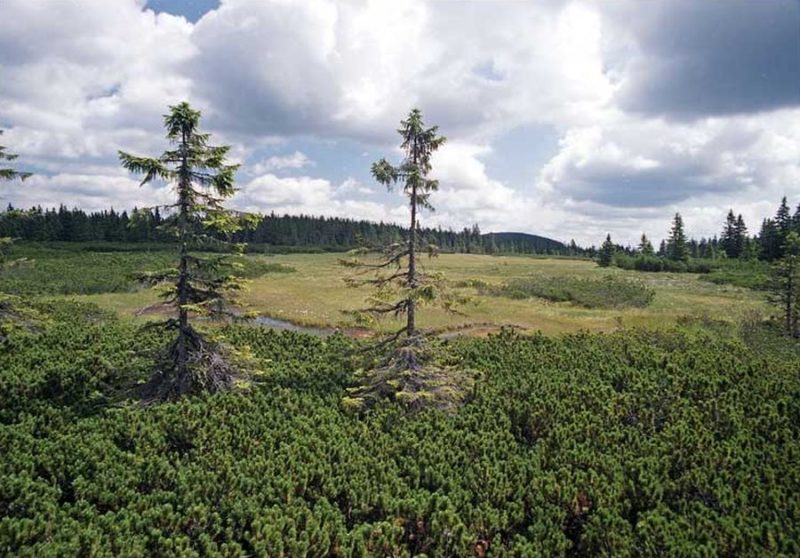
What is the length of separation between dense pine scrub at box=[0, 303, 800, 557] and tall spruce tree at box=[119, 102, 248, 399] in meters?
1.27

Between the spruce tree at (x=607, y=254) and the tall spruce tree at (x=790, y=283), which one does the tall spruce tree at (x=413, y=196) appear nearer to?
the tall spruce tree at (x=790, y=283)

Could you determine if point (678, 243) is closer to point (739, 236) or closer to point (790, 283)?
point (739, 236)

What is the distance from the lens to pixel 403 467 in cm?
1248

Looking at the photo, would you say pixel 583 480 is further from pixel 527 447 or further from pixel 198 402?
pixel 198 402

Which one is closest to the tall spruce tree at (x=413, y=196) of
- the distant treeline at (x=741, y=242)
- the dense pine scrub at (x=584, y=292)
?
the dense pine scrub at (x=584, y=292)

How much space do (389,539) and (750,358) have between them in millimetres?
19586

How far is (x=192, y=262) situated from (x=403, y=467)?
9.30 m

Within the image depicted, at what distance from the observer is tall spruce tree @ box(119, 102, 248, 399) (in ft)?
50.8

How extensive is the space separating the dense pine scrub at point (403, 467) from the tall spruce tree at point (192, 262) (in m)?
1.27

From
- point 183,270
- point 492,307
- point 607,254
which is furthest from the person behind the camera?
point 607,254

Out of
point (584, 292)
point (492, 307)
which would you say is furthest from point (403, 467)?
point (584, 292)

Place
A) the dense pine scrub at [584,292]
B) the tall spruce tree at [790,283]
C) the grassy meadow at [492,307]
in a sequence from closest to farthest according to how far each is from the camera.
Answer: the tall spruce tree at [790,283] < the grassy meadow at [492,307] < the dense pine scrub at [584,292]

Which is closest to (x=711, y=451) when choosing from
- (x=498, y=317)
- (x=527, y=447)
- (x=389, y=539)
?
(x=527, y=447)

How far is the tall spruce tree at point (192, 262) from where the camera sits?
15.5 m
